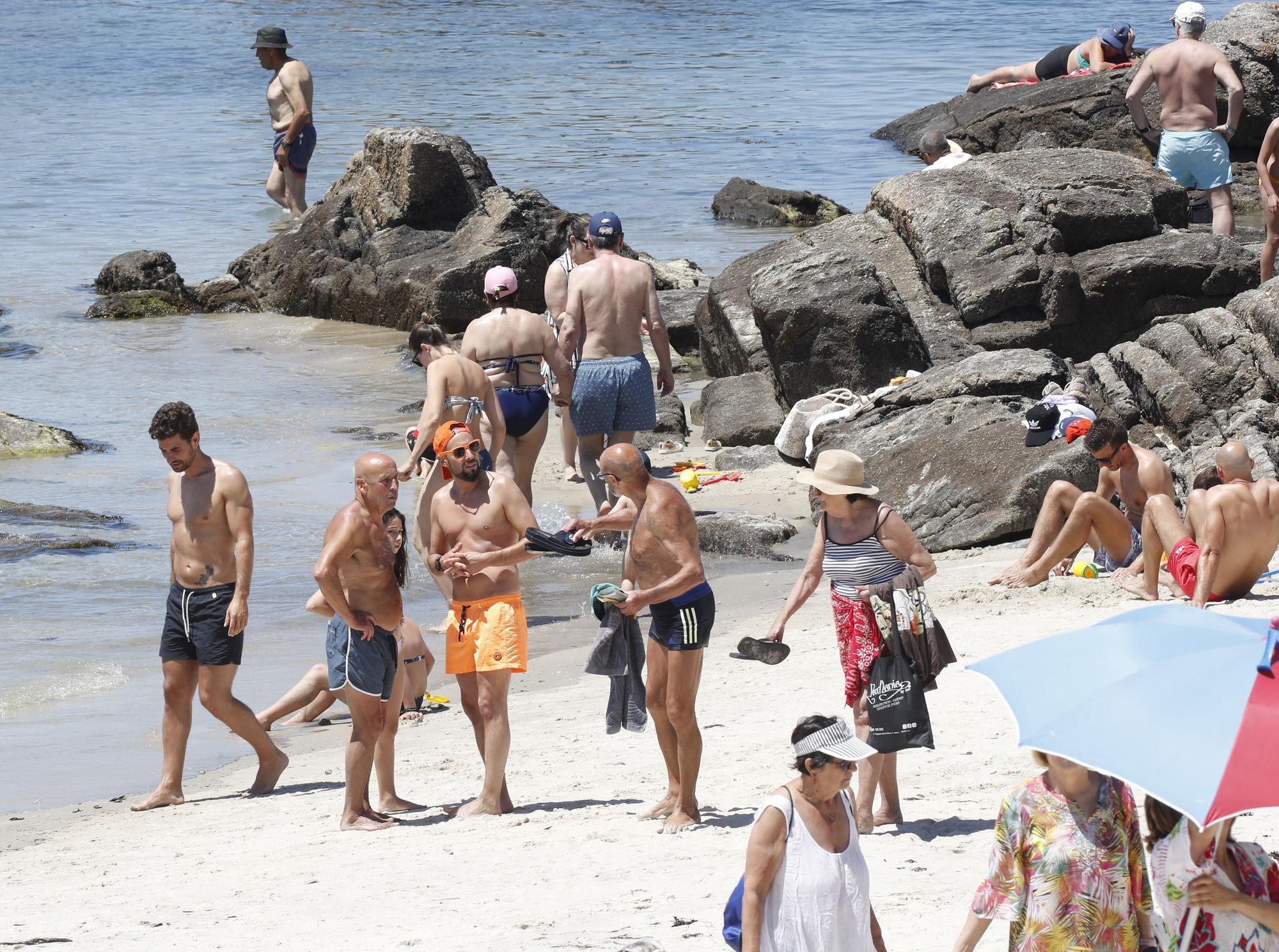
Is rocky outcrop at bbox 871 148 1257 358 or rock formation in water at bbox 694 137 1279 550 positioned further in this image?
rocky outcrop at bbox 871 148 1257 358

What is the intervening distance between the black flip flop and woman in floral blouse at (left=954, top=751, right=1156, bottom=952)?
1.85 metres

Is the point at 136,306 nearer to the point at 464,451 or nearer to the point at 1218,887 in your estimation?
the point at 464,451

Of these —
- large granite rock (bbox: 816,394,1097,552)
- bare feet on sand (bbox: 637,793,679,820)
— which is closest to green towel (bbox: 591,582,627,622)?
bare feet on sand (bbox: 637,793,679,820)

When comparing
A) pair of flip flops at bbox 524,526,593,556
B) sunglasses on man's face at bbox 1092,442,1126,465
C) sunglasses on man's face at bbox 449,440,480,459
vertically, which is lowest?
sunglasses on man's face at bbox 1092,442,1126,465

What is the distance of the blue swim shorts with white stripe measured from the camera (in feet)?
19.2

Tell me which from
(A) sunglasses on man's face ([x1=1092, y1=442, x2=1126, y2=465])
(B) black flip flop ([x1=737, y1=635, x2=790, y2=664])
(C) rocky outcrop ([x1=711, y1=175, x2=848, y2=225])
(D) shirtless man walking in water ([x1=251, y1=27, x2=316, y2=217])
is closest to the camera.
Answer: (B) black flip flop ([x1=737, y1=635, x2=790, y2=664])

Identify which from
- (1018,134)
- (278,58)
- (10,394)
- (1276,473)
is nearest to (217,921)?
(1276,473)

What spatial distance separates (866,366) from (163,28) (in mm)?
41625

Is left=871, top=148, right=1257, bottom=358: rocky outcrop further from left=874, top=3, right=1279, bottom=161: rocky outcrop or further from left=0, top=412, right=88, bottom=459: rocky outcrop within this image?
left=0, top=412, right=88, bottom=459: rocky outcrop

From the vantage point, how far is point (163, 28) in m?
48.9

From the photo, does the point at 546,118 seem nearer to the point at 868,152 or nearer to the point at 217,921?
the point at 868,152

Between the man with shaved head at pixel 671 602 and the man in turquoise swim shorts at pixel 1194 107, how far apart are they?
959cm

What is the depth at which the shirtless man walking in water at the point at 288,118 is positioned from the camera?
19.6 m

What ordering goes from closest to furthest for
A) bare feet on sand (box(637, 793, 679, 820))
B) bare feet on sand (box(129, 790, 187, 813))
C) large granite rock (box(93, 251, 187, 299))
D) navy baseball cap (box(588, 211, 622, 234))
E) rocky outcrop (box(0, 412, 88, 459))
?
bare feet on sand (box(637, 793, 679, 820)), bare feet on sand (box(129, 790, 187, 813)), navy baseball cap (box(588, 211, 622, 234)), rocky outcrop (box(0, 412, 88, 459)), large granite rock (box(93, 251, 187, 299))
